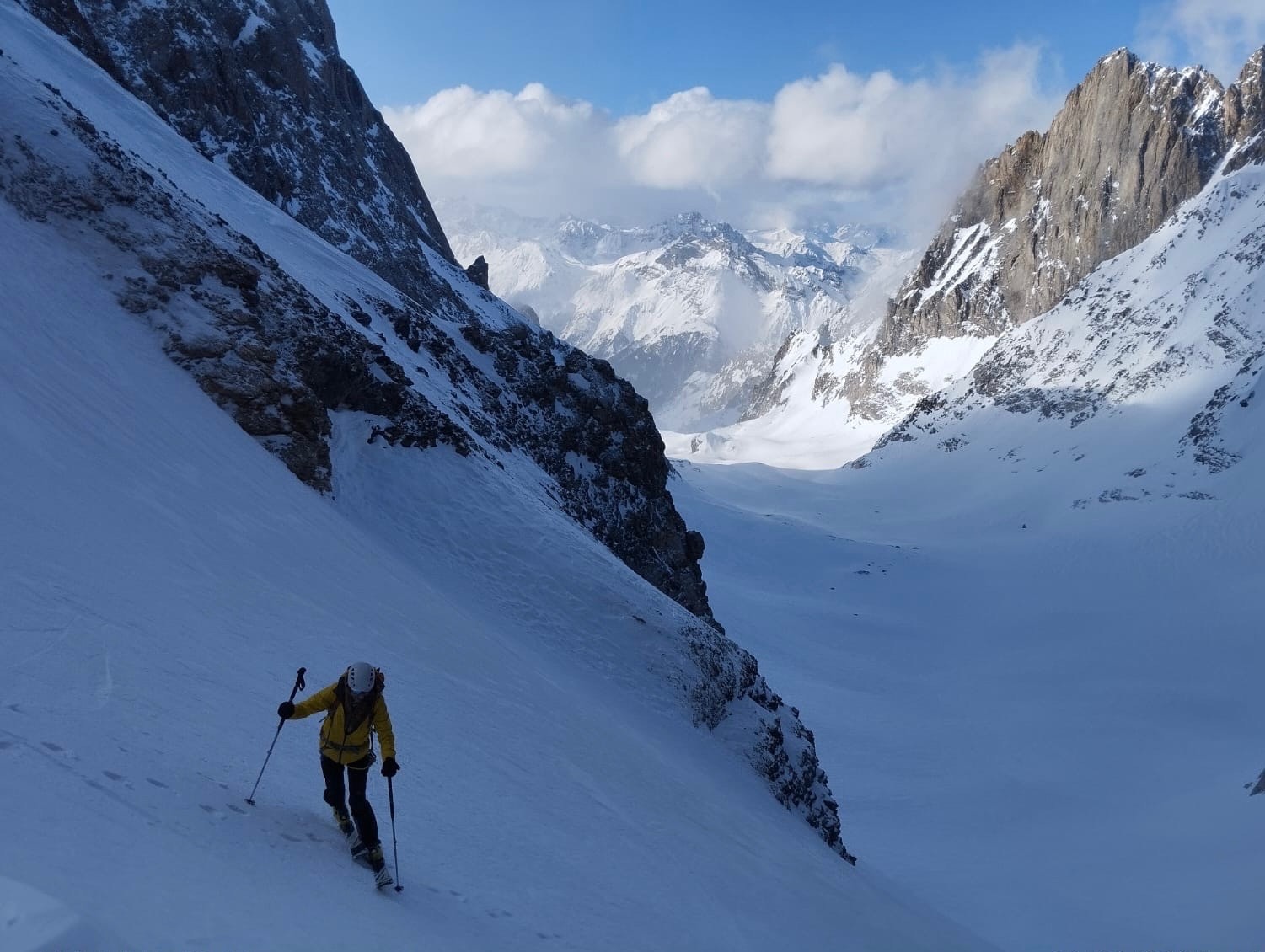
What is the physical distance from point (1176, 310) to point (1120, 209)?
30.1 m

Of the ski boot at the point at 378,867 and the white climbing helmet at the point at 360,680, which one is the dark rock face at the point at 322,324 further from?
the ski boot at the point at 378,867

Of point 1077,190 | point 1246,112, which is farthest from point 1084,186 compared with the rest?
point 1246,112

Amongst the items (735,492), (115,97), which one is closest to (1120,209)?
(735,492)

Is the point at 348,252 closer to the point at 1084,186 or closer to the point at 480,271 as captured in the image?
the point at 480,271

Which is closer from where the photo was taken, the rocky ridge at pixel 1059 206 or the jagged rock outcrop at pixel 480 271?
the jagged rock outcrop at pixel 480 271

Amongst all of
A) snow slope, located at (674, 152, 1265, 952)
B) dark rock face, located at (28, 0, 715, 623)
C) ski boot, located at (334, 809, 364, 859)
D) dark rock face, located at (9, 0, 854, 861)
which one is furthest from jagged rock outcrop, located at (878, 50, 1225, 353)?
ski boot, located at (334, 809, 364, 859)

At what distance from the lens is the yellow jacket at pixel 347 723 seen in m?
6.38

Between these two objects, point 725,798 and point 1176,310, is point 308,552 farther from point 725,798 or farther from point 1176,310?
point 1176,310

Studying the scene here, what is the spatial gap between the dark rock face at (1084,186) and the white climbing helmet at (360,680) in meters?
127

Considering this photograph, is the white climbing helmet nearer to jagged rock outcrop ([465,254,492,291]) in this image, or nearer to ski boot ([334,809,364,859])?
ski boot ([334,809,364,859])

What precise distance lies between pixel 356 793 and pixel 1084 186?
13786 centimetres

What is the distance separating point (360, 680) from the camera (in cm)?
630

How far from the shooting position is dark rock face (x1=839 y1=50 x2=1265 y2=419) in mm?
109250

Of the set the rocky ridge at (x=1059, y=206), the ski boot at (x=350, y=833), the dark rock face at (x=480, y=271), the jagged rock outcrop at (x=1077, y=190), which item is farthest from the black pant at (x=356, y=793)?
the jagged rock outcrop at (x=1077, y=190)
